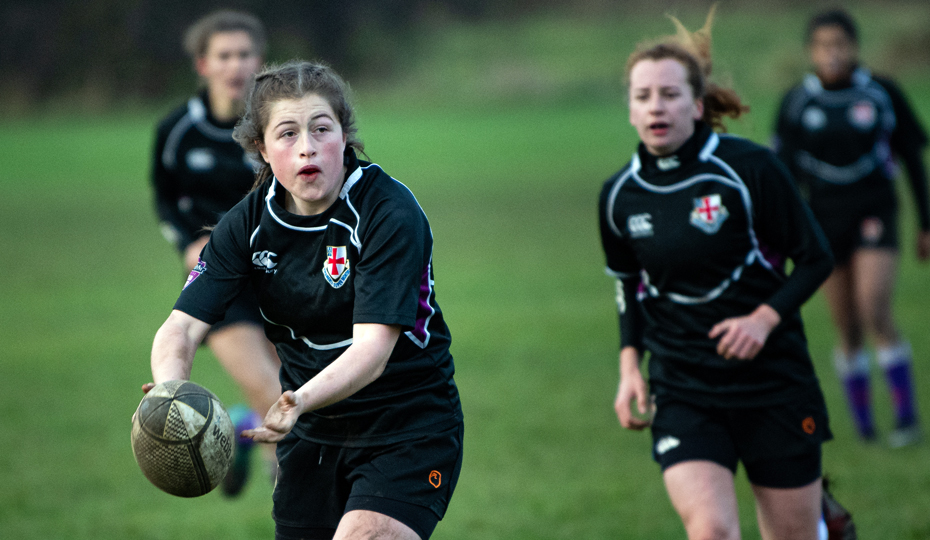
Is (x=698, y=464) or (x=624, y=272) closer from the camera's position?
(x=698, y=464)

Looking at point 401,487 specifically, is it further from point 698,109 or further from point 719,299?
point 698,109

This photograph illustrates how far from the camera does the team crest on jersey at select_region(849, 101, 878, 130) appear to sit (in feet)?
21.5

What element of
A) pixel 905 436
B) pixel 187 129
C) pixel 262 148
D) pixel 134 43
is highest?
pixel 134 43

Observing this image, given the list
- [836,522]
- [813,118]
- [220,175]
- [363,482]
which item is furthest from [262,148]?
[813,118]

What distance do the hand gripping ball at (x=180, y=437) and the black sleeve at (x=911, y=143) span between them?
5.18m

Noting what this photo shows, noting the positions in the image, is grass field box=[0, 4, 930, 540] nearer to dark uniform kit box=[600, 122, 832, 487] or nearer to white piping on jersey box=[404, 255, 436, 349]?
dark uniform kit box=[600, 122, 832, 487]

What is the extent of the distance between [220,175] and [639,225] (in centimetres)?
274

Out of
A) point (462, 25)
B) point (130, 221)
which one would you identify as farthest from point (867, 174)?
point (462, 25)

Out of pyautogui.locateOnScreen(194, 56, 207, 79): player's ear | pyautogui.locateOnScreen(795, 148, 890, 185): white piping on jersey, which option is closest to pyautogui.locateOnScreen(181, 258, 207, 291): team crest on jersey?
pyautogui.locateOnScreen(194, 56, 207, 79): player's ear

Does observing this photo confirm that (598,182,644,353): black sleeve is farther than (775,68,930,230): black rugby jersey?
No

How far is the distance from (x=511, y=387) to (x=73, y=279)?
8024mm

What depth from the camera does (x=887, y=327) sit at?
657 centimetres

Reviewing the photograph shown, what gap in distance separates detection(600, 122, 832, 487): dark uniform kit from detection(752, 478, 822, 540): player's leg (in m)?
0.04

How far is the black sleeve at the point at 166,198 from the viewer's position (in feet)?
19.0
